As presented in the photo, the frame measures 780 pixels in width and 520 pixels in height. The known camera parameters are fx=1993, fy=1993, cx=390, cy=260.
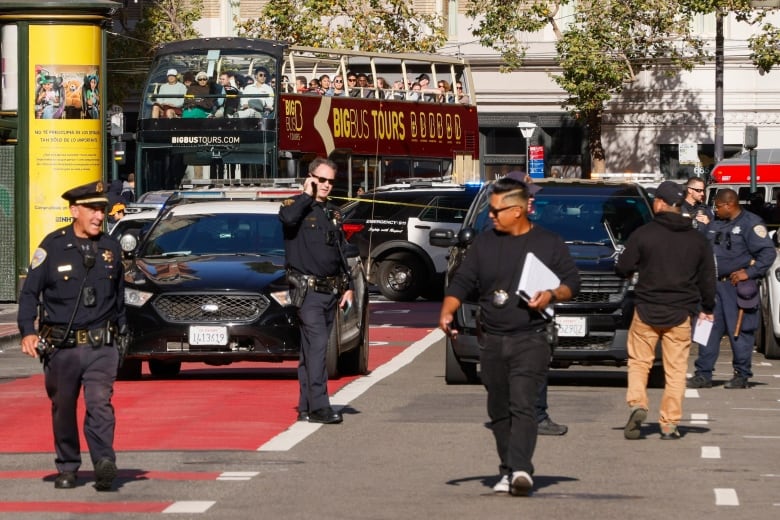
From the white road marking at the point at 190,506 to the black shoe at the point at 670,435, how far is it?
401 cm

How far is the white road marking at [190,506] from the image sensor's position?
1005 centimetres

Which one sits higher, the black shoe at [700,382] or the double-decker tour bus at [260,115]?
the double-decker tour bus at [260,115]

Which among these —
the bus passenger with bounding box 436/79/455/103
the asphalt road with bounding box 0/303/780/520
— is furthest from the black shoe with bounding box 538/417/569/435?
the bus passenger with bounding box 436/79/455/103

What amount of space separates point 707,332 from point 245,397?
4047 millimetres

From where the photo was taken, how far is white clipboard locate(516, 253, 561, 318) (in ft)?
Result: 34.5

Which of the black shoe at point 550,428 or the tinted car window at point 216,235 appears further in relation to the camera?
the tinted car window at point 216,235

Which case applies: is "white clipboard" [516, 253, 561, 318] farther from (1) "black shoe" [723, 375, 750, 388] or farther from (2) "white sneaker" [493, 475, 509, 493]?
(1) "black shoe" [723, 375, 750, 388]

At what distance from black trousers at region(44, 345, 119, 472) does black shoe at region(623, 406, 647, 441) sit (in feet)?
12.4

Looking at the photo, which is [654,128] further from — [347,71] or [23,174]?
[23,174]

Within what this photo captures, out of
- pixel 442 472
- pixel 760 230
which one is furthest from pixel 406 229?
pixel 442 472

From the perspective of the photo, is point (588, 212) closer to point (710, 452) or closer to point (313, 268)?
point (313, 268)

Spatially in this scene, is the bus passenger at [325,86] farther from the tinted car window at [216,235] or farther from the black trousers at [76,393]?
the black trousers at [76,393]

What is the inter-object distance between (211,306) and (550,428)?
13.8 ft

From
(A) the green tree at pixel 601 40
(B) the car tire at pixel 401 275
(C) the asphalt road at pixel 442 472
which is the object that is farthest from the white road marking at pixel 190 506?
(A) the green tree at pixel 601 40
